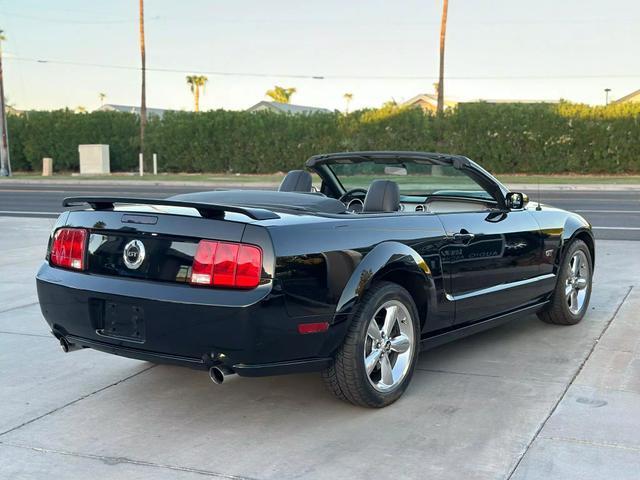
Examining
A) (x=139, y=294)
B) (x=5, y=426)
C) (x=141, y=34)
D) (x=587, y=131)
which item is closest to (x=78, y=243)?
(x=139, y=294)

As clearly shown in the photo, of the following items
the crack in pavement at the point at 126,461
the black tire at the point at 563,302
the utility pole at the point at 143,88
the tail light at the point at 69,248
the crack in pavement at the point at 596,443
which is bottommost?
the crack in pavement at the point at 126,461

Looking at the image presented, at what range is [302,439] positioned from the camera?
4.01m

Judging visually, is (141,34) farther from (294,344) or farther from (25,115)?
(294,344)

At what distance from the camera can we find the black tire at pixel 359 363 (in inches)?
165

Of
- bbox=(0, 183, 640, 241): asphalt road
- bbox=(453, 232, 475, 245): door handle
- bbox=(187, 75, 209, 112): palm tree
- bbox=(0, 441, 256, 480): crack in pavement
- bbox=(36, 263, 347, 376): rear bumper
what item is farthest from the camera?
bbox=(187, 75, 209, 112): palm tree

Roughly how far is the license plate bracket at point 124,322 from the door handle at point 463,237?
6.78 feet

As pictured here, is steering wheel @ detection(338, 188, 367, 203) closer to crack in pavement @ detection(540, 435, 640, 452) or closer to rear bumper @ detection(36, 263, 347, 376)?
rear bumper @ detection(36, 263, 347, 376)

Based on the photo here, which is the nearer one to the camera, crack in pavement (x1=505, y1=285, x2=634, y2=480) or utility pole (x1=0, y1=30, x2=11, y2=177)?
crack in pavement (x1=505, y1=285, x2=634, y2=480)

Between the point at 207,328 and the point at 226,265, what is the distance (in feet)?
1.05

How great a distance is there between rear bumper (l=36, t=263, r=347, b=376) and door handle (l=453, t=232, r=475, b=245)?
124cm

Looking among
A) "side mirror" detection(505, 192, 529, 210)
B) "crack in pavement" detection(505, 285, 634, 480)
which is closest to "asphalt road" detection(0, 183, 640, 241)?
"crack in pavement" detection(505, 285, 634, 480)

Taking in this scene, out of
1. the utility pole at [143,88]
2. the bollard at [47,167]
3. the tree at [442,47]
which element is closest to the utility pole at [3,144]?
the bollard at [47,167]

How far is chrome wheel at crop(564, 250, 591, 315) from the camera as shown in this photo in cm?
639

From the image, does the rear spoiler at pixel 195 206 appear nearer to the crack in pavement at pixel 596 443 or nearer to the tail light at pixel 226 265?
the tail light at pixel 226 265
